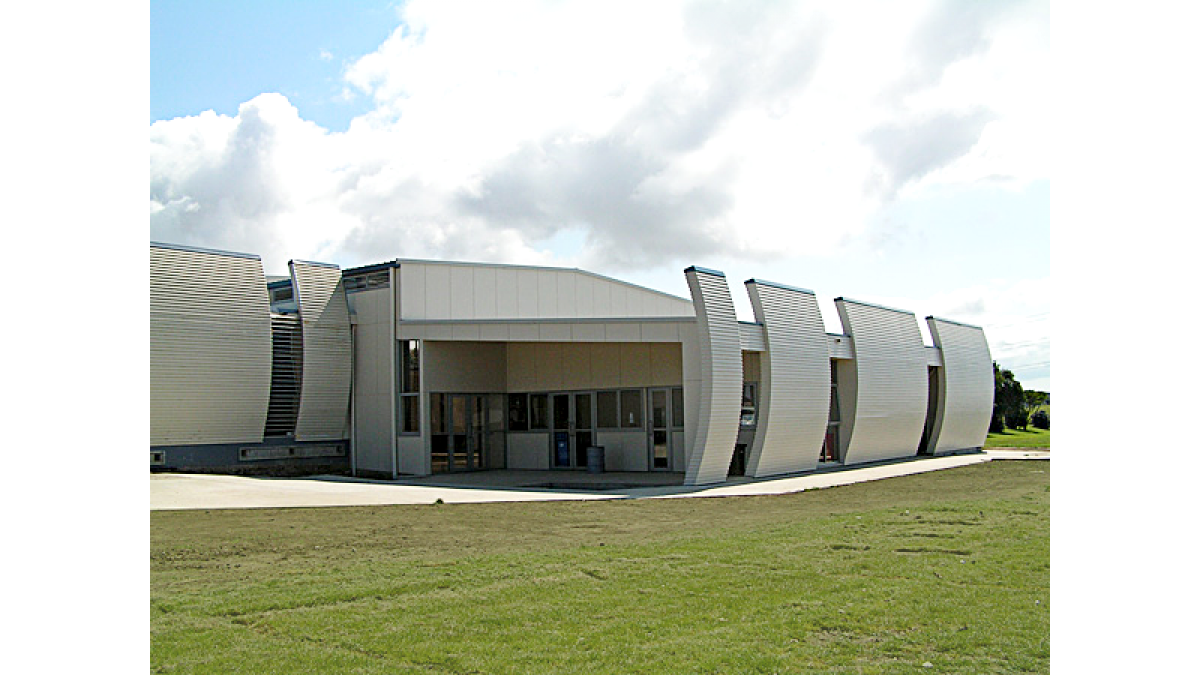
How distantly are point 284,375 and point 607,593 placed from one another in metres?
19.5

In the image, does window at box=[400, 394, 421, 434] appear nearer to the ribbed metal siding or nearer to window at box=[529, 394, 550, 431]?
window at box=[529, 394, 550, 431]

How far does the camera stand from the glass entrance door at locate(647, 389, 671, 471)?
2678 centimetres

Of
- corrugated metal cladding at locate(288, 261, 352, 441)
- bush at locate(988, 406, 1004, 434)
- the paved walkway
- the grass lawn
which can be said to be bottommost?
bush at locate(988, 406, 1004, 434)

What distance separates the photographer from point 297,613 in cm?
837

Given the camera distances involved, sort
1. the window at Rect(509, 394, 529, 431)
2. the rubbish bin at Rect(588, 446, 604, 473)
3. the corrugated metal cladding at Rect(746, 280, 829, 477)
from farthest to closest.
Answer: the window at Rect(509, 394, 529, 431) → the rubbish bin at Rect(588, 446, 604, 473) → the corrugated metal cladding at Rect(746, 280, 829, 477)

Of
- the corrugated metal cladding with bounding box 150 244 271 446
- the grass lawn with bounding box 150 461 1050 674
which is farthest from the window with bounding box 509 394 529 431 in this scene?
the grass lawn with bounding box 150 461 1050 674

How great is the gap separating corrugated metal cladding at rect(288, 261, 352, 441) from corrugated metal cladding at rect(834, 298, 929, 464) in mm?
14747

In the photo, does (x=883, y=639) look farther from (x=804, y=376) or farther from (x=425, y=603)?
(x=804, y=376)

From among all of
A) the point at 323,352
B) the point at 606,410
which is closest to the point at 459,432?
the point at 606,410

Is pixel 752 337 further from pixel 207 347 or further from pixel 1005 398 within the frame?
pixel 1005 398

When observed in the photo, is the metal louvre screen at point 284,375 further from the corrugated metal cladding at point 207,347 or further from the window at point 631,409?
the window at point 631,409

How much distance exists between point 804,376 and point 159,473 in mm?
16565

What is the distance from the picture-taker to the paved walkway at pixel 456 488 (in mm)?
18891
